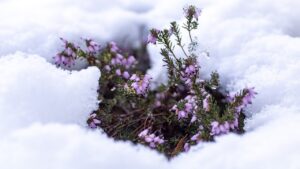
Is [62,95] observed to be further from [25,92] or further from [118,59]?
[118,59]

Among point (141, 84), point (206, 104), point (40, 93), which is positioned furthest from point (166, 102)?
point (40, 93)

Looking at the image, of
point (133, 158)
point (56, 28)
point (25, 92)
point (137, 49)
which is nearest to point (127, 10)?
point (137, 49)

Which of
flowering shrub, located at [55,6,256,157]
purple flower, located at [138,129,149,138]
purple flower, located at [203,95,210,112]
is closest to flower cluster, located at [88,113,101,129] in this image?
flowering shrub, located at [55,6,256,157]

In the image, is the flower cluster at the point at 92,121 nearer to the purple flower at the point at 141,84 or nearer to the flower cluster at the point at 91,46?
the purple flower at the point at 141,84

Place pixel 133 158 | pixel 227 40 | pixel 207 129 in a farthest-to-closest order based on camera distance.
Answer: pixel 227 40, pixel 207 129, pixel 133 158

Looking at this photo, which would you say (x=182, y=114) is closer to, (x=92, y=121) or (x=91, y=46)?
(x=92, y=121)

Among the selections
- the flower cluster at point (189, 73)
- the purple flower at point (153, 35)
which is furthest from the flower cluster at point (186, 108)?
the purple flower at point (153, 35)

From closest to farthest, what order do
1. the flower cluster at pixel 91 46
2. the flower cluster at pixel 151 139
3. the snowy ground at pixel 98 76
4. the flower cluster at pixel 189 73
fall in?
the snowy ground at pixel 98 76 → the flower cluster at pixel 151 139 → the flower cluster at pixel 189 73 → the flower cluster at pixel 91 46
